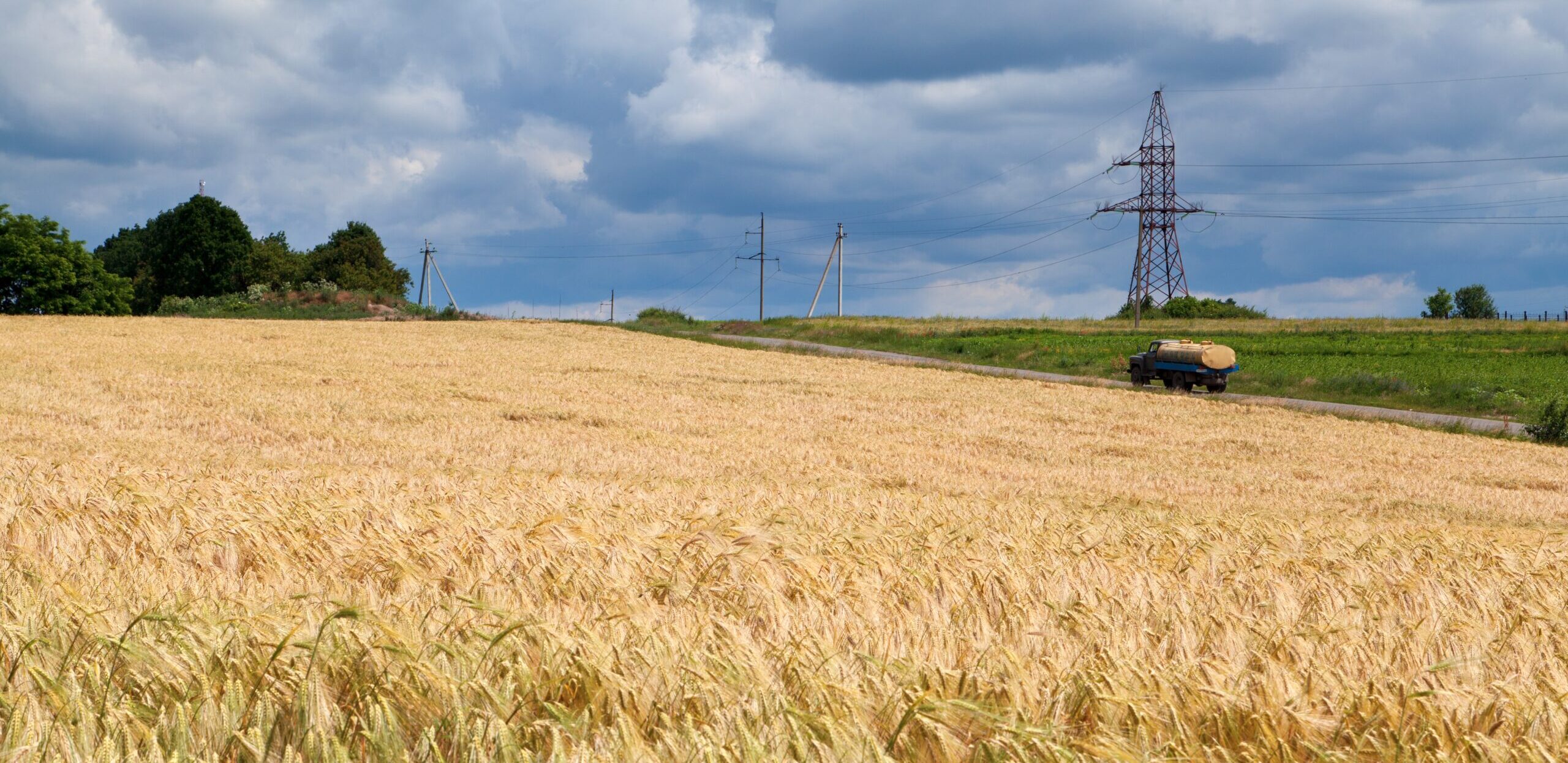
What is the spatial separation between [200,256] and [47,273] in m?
23.7

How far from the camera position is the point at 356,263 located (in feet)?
317

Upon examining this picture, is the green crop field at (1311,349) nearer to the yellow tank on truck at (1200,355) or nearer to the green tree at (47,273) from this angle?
the yellow tank on truck at (1200,355)

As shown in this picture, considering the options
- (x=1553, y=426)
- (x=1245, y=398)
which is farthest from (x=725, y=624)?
(x=1245, y=398)

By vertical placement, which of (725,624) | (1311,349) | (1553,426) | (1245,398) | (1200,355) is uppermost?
(1311,349)

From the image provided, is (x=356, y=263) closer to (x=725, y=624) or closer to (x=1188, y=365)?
(x=1188, y=365)

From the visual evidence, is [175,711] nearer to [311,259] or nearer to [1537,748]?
[1537,748]

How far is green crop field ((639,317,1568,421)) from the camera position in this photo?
133ft

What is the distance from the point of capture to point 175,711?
2410mm

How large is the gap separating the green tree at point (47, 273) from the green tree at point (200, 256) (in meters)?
18.7

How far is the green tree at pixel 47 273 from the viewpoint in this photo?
6469cm

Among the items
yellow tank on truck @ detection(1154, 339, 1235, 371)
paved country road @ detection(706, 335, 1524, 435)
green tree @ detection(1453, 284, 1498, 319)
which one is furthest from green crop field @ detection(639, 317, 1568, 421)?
green tree @ detection(1453, 284, 1498, 319)

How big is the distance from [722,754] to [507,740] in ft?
1.39

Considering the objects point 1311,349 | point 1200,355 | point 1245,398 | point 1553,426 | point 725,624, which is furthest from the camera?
point 1311,349

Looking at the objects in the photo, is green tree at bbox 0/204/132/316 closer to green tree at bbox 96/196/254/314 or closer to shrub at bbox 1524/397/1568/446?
green tree at bbox 96/196/254/314
